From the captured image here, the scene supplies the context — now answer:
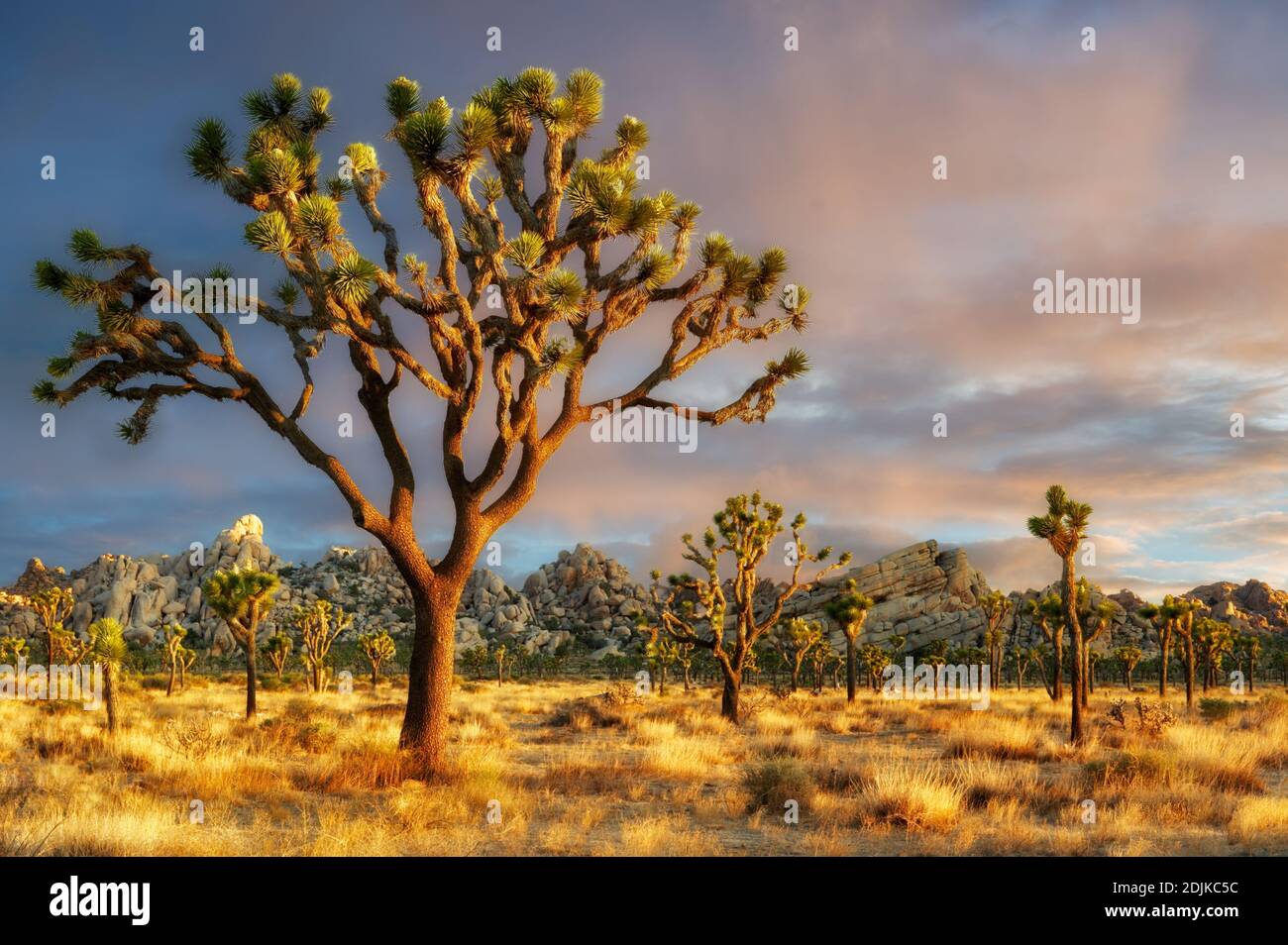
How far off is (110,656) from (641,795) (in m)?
15.9

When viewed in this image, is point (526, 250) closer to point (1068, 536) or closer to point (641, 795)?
point (641, 795)

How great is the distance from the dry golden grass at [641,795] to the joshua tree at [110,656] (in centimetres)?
71

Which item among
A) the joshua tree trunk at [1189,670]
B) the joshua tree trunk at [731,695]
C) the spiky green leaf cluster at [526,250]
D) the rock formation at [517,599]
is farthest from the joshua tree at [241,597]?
the rock formation at [517,599]

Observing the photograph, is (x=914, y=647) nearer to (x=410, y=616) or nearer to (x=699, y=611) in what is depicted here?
(x=410, y=616)

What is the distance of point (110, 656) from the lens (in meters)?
20.1

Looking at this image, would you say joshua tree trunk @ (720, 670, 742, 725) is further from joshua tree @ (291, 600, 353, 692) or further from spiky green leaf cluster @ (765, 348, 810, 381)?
joshua tree @ (291, 600, 353, 692)

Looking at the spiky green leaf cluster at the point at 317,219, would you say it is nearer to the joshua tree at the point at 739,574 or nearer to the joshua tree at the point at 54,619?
the joshua tree at the point at 739,574

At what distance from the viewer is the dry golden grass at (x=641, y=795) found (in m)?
8.13

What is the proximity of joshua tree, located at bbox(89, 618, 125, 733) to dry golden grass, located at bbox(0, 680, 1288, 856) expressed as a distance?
0.71m

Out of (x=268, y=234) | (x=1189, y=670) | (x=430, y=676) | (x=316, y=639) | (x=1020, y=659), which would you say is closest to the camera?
(x=268, y=234)

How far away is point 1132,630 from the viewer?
456 feet

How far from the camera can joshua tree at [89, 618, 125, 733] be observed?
61.8 ft

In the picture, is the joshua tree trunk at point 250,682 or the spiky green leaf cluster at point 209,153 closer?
the spiky green leaf cluster at point 209,153

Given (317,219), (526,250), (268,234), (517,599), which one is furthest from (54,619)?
(517,599)
